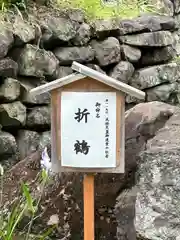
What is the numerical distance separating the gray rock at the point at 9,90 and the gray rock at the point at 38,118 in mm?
290

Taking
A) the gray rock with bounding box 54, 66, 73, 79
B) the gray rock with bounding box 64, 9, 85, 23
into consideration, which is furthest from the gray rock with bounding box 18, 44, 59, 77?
the gray rock with bounding box 64, 9, 85, 23

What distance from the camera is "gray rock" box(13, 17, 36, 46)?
475 cm

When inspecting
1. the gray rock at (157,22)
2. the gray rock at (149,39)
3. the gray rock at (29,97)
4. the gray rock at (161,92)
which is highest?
the gray rock at (157,22)

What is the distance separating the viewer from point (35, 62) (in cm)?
497

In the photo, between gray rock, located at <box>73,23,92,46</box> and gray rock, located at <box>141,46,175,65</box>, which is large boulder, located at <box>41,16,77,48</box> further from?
gray rock, located at <box>141,46,175,65</box>

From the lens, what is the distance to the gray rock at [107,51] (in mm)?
5895

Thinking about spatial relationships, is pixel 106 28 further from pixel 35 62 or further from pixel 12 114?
pixel 12 114

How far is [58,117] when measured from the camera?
253 cm

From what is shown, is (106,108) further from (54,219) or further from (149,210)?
(54,219)

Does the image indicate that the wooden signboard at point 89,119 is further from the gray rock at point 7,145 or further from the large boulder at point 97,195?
the gray rock at point 7,145

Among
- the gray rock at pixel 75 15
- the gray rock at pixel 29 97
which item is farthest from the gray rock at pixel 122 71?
the gray rock at pixel 29 97

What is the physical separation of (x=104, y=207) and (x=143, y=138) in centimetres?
55

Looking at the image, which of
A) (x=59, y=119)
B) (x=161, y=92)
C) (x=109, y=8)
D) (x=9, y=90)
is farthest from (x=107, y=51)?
(x=59, y=119)

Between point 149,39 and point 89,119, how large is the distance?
4.15 meters
